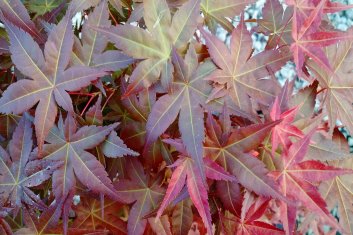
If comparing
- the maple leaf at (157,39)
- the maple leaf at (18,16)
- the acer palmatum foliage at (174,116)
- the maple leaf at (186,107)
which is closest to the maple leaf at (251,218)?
the acer palmatum foliage at (174,116)

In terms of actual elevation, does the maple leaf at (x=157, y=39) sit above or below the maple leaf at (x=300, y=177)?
above

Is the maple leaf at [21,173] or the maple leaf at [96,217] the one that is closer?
the maple leaf at [21,173]

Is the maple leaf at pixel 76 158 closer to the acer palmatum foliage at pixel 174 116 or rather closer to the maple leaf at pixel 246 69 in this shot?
the acer palmatum foliage at pixel 174 116

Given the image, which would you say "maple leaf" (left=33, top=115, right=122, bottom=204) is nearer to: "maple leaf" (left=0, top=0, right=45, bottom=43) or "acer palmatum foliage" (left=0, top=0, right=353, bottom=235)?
"acer palmatum foliage" (left=0, top=0, right=353, bottom=235)

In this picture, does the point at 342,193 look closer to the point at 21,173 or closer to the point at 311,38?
the point at 311,38

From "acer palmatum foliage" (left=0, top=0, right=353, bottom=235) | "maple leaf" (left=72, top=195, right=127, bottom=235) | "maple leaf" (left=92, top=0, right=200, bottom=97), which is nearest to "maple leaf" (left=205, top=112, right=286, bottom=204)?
"acer palmatum foliage" (left=0, top=0, right=353, bottom=235)

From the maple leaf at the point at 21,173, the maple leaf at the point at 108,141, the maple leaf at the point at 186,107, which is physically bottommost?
the maple leaf at the point at 21,173

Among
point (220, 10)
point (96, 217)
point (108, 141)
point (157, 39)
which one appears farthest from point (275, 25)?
point (96, 217)
